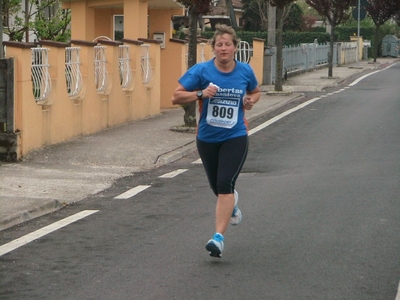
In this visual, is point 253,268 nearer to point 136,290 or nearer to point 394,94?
point 136,290

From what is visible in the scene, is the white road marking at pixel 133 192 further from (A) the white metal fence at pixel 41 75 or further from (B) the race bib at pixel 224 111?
(A) the white metal fence at pixel 41 75

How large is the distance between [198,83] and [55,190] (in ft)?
13.5

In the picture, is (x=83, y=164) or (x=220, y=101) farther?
(x=83, y=164)

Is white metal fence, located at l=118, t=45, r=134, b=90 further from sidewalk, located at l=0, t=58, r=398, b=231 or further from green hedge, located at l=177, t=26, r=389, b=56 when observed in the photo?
green hedge, located at l=177, t=26, r=389, b=56

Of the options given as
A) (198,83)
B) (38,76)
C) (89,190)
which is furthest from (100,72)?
(198,83)

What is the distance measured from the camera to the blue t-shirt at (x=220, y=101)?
7438 mm

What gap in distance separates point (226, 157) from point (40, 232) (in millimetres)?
2134

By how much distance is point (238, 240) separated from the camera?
318 inches

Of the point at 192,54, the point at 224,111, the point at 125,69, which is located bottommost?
the point at 125,69

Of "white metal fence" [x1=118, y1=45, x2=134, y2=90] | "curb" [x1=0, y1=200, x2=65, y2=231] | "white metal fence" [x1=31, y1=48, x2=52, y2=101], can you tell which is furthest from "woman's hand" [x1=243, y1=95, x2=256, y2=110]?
"white metal fence" [x1=118, y1=45, x2=134, y2=90]

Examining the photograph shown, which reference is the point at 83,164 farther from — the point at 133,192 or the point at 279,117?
the point at 279,117

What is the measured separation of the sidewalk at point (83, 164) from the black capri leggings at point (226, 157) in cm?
241

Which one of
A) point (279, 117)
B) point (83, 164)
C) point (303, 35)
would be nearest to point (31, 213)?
point (83, 164)

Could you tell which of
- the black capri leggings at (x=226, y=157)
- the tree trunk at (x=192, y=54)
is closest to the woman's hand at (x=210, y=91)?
the black capri leggings at (x=226, y=157)
